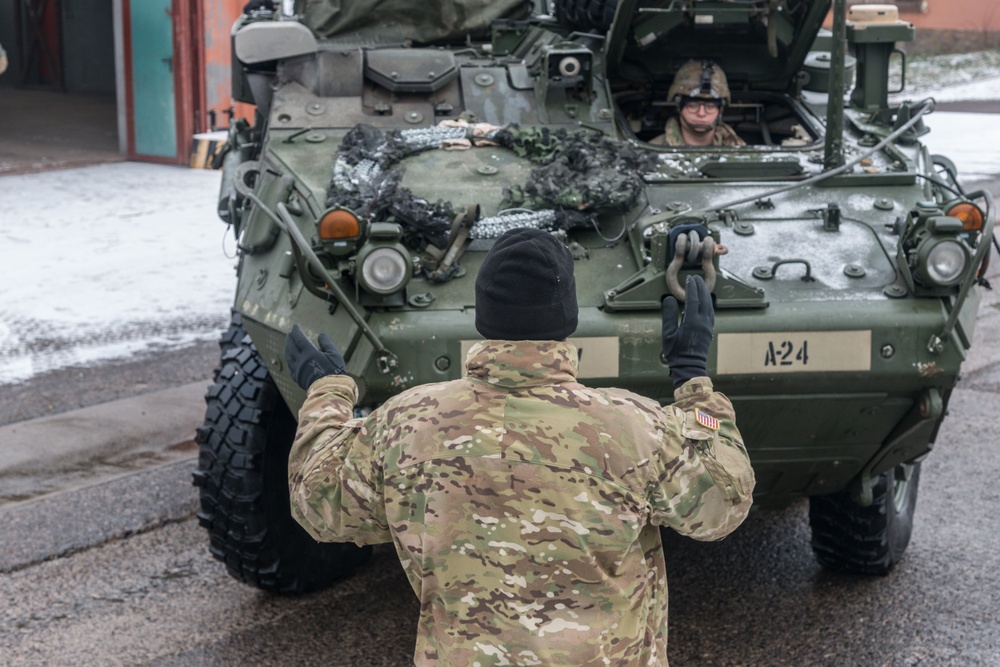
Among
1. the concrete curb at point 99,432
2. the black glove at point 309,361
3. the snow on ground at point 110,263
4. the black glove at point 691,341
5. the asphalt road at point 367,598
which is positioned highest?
the black glove at point 691,341

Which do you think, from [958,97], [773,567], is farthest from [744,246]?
[958,97]

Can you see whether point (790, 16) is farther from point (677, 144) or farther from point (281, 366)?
point (281, 366)

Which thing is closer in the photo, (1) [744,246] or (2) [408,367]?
(2) [408,367]

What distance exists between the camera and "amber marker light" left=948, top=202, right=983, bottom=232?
14.3ft

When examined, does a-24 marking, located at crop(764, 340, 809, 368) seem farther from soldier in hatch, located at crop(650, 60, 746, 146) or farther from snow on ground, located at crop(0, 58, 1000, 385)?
snow on ground, located at crop(0, 58, 1000, 385)

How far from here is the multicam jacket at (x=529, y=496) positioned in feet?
8.39

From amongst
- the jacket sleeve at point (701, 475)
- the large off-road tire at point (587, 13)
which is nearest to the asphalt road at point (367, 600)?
the jacket sleeve at point (701, 475)

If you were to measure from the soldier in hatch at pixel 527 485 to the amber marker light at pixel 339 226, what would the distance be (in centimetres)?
149

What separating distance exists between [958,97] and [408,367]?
16.8 meters

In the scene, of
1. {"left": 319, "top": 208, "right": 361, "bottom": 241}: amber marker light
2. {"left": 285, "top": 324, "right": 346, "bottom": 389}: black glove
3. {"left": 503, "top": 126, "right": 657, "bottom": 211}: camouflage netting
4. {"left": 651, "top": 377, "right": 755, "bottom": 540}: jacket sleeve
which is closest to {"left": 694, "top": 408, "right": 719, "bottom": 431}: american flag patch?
{"left": 651, "top": 377, "right": 755, "bottom": 540}: jacket sleeve

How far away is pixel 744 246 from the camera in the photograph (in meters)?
4.51

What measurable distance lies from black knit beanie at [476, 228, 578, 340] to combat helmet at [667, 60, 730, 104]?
9.56ft

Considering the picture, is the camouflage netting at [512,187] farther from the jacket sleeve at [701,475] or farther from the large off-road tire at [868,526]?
the jacket sleeve at [701,475]

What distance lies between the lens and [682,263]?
420 centimetres
